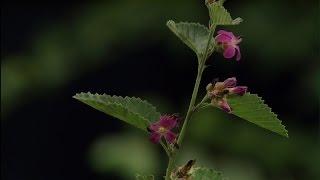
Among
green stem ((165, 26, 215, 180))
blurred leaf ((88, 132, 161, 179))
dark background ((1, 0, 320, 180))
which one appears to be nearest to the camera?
green stem ((165, 26, 215, 180))

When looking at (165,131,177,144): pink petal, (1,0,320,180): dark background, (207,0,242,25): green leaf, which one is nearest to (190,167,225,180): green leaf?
(165,131,177,144): pink petal

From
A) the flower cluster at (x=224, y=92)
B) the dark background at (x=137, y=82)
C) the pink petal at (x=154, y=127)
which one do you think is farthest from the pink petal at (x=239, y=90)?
the dark background at (x=137, y=82)

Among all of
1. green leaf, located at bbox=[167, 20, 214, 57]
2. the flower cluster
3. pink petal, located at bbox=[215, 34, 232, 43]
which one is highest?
pink petal, located at bbox=[215, 34, 232, 43]

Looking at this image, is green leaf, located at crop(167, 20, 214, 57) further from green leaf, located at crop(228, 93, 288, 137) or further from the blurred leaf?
the blurred leaf

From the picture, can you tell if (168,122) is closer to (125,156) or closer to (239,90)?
(239,90)

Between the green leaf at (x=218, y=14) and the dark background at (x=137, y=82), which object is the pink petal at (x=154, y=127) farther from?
the dark background at (x=137, y=82)

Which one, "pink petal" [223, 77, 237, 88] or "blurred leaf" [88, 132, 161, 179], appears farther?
"blurred leaf" [88, 132, 161, 179]

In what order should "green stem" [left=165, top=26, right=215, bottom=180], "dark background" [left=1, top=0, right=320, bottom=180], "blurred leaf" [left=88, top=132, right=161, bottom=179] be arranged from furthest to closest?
"dark background" [left=1, top=0, right=320, bottom=180], "blurred leaf" [left=88, top=132, right=161, bottom=179], "green stem" [left=165, top=26, right=215, bottom=180]

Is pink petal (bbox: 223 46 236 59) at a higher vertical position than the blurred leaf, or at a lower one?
higher
